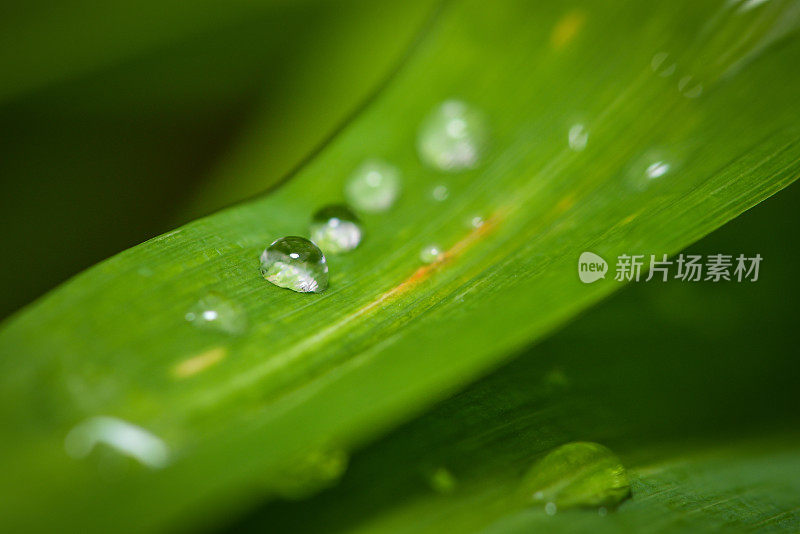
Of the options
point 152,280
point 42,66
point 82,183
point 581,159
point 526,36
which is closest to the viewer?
point 152,280

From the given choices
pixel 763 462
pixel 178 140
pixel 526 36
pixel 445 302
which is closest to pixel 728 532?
pixel 763 462

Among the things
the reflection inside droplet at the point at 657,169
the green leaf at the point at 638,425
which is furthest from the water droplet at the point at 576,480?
the reflection inside droplet at the point at 657,169

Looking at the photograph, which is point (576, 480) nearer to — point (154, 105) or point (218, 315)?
point (218, 315)

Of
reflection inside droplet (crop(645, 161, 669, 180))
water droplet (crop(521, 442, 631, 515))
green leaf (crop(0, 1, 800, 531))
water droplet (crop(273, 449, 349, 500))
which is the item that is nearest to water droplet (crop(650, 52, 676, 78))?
green leaf (crop(0, 1, 800, 531))

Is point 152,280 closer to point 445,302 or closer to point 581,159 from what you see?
point 445,302

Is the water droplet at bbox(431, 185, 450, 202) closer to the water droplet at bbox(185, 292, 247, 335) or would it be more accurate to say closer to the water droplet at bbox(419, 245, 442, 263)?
the water droplet at bbox(419, 245, 442, 263)

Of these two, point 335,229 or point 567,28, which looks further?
point 567,28

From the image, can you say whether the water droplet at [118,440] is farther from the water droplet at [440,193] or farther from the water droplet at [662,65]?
the water droplet at [662,65]

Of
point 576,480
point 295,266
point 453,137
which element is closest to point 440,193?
point 453,137
